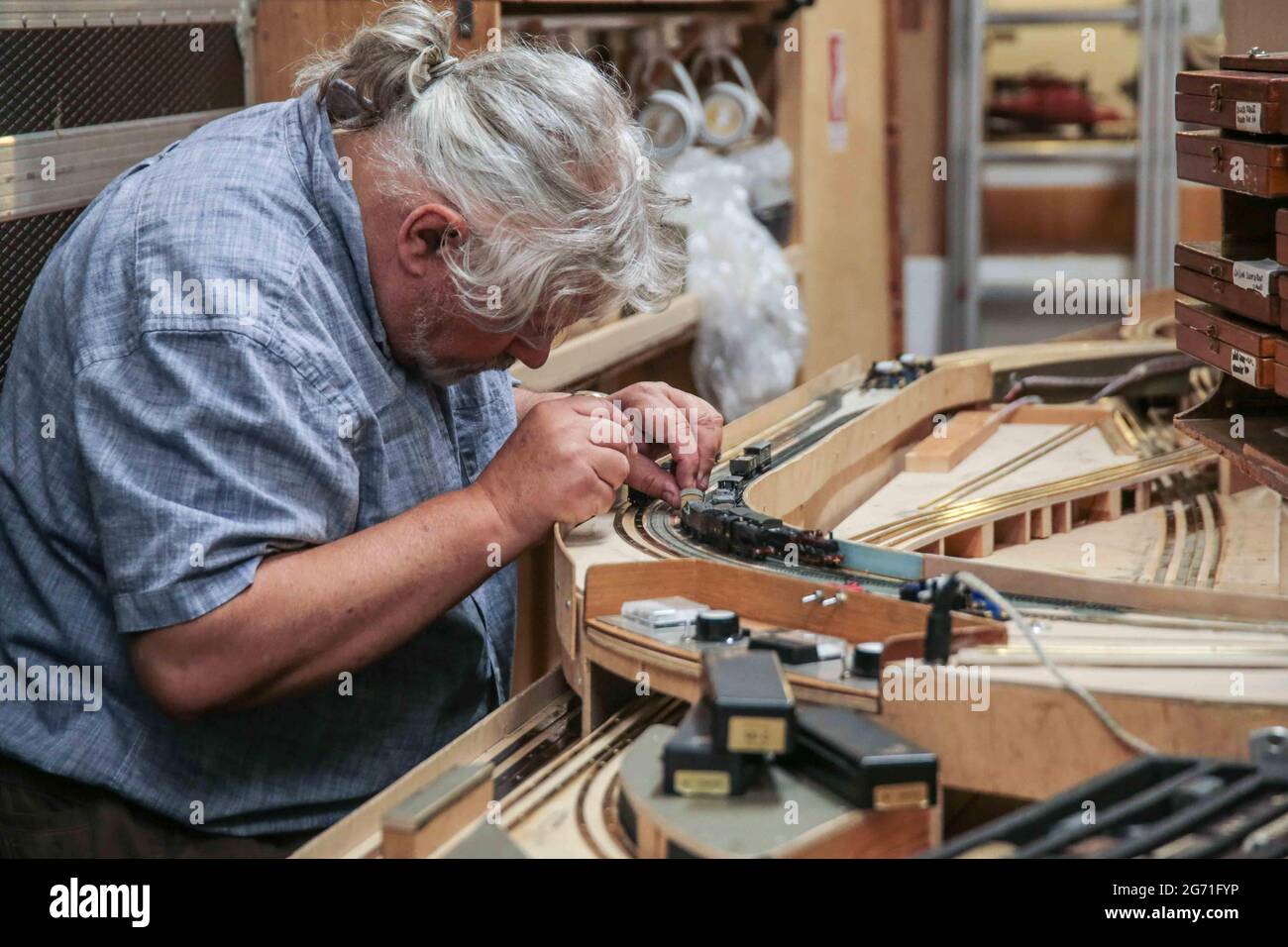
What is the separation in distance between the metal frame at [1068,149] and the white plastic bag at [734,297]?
107 inches

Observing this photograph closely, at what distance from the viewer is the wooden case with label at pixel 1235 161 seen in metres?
2.20

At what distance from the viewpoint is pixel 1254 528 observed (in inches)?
112

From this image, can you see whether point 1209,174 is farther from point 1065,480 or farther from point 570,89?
point 570,89

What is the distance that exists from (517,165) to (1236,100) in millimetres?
1164

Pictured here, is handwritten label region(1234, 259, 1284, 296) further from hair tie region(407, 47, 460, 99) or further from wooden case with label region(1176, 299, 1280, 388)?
hair tie region(407, 47, 460, 99)

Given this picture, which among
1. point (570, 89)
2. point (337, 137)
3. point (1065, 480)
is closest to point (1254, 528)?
point (1065, 480)

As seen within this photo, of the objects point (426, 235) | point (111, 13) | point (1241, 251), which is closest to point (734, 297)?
point (111, 13)

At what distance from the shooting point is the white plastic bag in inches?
184

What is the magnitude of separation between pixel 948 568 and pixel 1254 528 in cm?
111

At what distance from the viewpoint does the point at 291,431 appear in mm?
1889

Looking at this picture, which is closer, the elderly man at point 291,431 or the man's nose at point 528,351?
the elderly man at point 291,431

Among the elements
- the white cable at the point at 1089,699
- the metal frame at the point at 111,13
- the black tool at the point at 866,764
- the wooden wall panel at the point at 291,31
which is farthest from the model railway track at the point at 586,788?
the wooden wall panel at the point at 291,31

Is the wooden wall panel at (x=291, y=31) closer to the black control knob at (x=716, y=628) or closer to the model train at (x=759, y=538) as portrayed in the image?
the model train at (x=759, y=538)

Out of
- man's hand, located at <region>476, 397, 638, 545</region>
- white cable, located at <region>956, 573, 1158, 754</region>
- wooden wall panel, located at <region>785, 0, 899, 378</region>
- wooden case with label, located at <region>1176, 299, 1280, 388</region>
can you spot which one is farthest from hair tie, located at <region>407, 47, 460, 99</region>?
wooden wall panel, located at <region>785, 0, 899, 378</region>
